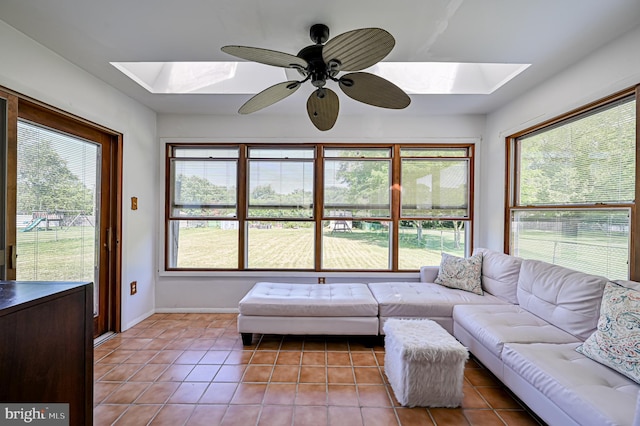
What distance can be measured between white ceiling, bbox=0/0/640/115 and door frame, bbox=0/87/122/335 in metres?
0.49

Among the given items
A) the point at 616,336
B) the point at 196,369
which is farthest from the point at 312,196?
the point at 616,336

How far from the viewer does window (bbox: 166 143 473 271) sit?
374 cm

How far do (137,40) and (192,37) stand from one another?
1.39 ft

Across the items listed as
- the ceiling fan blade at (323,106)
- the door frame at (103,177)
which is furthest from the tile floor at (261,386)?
the ceiling fan blade at (323,106)

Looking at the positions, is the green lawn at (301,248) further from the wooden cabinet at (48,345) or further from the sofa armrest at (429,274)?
the wooden cabinet at (48,345)

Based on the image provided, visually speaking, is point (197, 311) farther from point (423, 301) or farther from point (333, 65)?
point (333, 65)

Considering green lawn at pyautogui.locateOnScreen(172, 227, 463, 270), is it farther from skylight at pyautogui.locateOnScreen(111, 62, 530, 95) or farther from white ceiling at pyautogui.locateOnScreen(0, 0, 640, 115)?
white ceiling at pyautogui.locateOnScreen(0, 0, 640, 115)

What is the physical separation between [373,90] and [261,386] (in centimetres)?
224

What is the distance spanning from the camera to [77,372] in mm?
1242

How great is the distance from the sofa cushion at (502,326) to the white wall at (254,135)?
1196mm

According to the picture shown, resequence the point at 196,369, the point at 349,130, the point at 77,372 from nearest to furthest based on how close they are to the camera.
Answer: the point at 77,372, the point at 196,369, the point at 349,130

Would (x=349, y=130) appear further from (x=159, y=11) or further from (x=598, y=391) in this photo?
(x=598, y=391)

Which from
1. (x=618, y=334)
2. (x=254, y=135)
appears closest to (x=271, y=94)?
(x=254, y=135)

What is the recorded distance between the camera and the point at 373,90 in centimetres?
178
